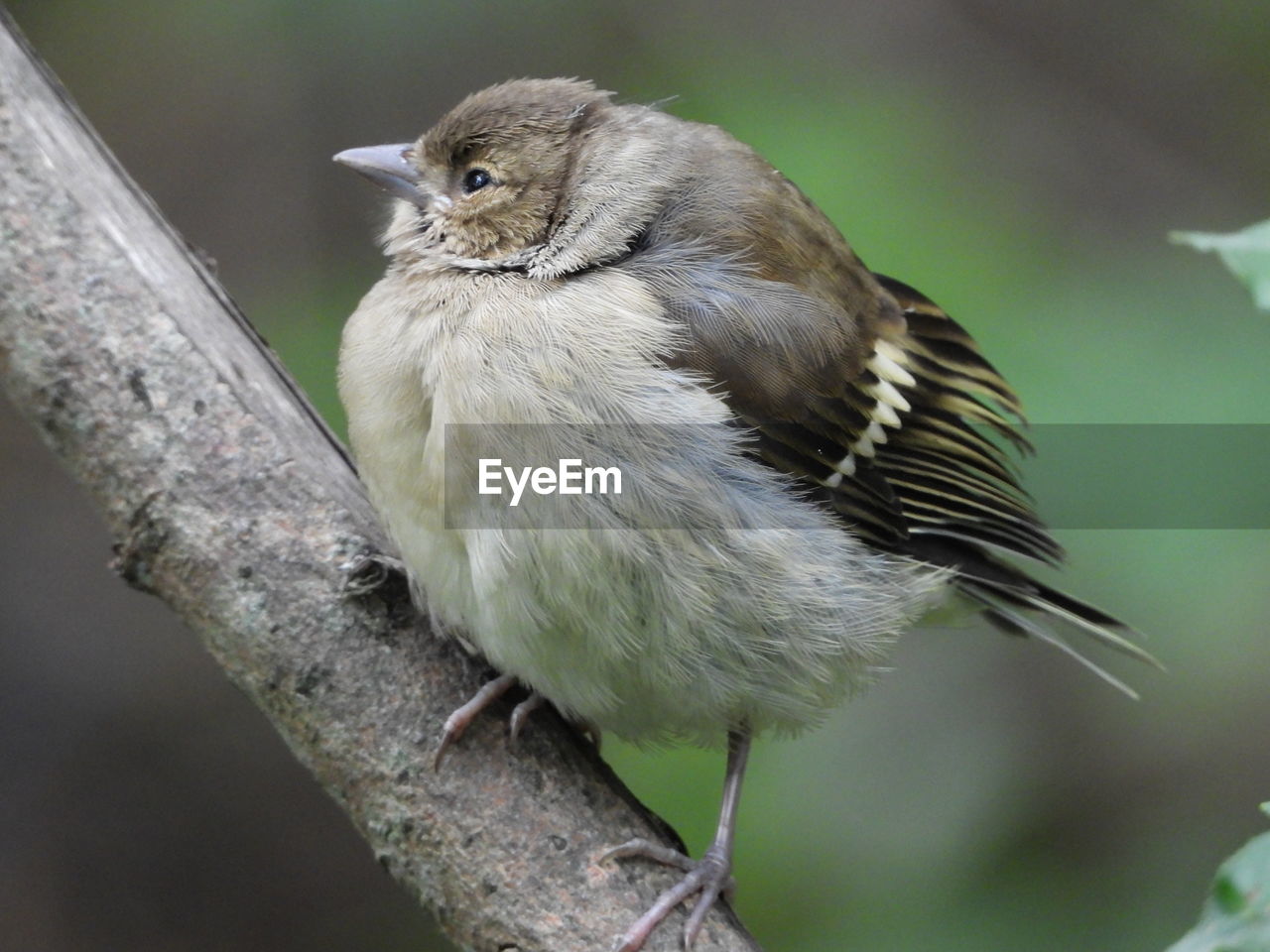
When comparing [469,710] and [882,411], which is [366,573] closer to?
[469,710]

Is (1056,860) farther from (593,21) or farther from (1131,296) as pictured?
(593,21)

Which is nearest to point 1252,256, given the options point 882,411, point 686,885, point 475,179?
point 686,885

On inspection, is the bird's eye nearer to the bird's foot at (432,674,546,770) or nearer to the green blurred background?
the green blurred background

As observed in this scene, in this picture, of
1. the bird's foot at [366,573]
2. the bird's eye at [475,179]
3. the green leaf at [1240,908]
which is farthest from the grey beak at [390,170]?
the green leaf at [1240,908]

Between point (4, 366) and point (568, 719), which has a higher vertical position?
point (4, 366)

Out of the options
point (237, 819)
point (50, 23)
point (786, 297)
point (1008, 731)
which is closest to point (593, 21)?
point (50, 23)

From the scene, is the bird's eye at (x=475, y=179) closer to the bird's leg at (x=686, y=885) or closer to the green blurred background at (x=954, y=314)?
the green blurred background at (x=954, y=314)
